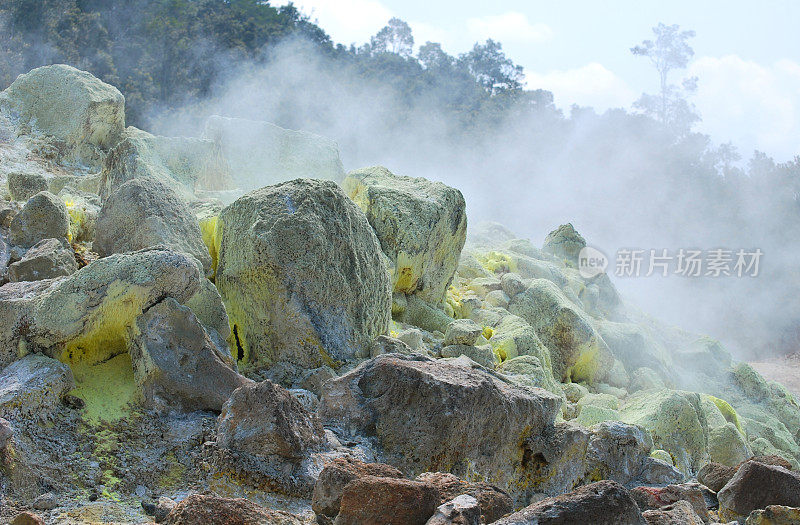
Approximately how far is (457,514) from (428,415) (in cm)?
100

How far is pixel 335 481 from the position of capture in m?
2.22

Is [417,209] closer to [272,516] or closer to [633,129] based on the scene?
[272,516]

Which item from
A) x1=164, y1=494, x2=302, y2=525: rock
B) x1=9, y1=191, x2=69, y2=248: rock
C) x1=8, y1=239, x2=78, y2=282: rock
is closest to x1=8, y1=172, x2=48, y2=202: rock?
x1=9, y1=191, x2=69, y2=248: rock

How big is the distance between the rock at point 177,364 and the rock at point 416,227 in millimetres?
2058

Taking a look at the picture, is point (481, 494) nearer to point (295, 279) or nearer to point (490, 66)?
point (295, 279)

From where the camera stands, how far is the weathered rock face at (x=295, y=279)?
3.68 m

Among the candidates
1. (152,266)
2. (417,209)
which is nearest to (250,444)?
(152,266)

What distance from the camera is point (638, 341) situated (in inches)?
275

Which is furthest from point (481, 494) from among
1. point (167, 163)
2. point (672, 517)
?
point (167, 163)

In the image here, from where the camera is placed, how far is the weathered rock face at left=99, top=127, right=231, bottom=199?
4949mm

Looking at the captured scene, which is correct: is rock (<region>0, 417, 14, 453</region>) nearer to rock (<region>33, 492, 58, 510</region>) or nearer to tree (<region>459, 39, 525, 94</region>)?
rock (<region>33, 492, 58, 510</region>)

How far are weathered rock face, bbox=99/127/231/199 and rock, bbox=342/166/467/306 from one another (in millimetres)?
1049

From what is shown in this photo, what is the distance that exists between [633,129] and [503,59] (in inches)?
161

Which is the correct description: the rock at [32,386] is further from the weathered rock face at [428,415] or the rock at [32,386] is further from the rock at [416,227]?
the rock at [416,227]
